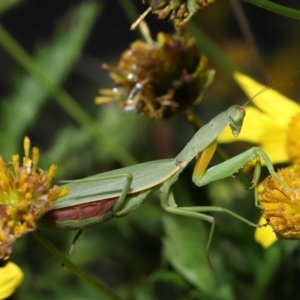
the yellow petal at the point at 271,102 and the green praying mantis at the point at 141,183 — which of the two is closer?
the green praying mantis at the point at 141,183

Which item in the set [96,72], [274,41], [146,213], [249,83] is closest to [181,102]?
[249,83]

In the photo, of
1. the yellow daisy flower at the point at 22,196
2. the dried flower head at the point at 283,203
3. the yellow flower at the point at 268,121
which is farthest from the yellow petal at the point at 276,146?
the yellow daisy flower at the point at 22,196

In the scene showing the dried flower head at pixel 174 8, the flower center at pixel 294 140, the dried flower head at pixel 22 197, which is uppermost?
the dried flower head at pixel 174 8

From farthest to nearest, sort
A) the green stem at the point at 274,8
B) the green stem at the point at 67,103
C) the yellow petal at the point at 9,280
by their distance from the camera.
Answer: the green stem at the point at 67,103 < the yellow petal at the point at 9,280 < the green stem at the point at 274,8

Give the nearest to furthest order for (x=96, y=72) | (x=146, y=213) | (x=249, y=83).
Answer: (x=249, y=83) → (x=146, y=213) → (x=96, y=72)

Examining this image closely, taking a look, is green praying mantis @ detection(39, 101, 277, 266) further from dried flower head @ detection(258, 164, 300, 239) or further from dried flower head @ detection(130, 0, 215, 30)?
dried flower head @ detection(130, 0, 215, 30)

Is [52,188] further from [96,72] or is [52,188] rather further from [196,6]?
[96,72]

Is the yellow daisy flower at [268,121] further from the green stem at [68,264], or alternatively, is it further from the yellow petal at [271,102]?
the green stem at [68,264]

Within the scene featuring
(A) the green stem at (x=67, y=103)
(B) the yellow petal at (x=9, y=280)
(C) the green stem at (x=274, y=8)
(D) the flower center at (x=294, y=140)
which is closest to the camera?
(C) the green stem at (x=274, y=8)
